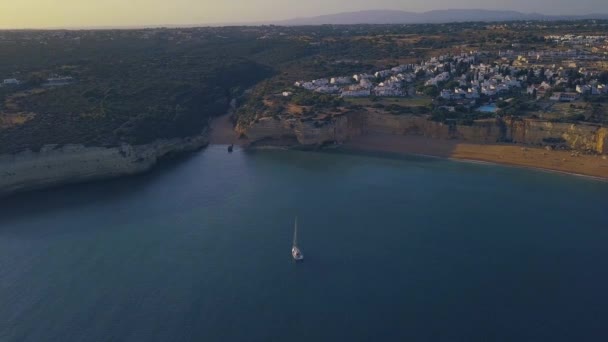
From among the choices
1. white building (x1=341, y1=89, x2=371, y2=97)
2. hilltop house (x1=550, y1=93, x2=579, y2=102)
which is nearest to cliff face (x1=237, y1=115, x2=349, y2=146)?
white building (x1=341, y1=89, x2=371, y2=97)

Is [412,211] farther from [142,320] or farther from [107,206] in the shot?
[107,206]

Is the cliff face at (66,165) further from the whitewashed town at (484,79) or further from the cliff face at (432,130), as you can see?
the whitewashed town at (484,79)

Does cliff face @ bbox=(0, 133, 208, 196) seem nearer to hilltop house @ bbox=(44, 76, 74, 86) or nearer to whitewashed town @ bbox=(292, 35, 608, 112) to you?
hilltop house @ bbox=(44, 76, 74, 86)

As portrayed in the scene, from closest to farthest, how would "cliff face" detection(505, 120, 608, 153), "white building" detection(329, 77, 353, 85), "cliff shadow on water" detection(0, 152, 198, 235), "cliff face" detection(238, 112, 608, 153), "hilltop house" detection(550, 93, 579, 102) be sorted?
"cliff shadow on water" detection(0, 152, 198, 235) < "cliff face" detection(505, 120, 608, 153) < "cliff face" detection(238, 112, 608, 153) < "hilltop house" detection(550, 93, 579, 102) < "white building" detection(329, 77, 353, 85)

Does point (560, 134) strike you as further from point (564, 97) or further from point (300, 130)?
point (300, 130)

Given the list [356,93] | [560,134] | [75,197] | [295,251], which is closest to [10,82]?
[75,197]
